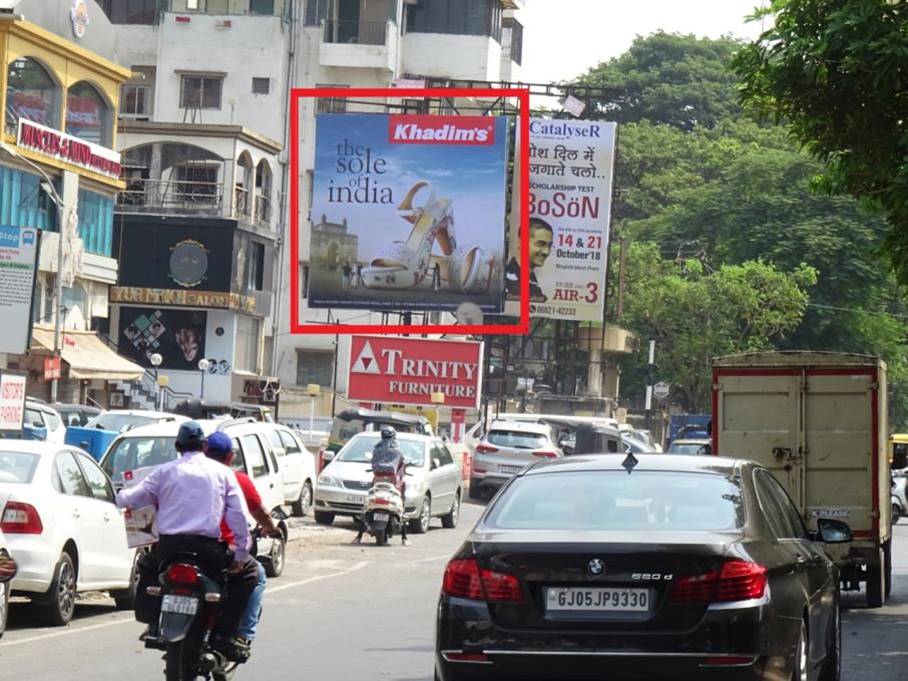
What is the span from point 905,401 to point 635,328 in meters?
11.4

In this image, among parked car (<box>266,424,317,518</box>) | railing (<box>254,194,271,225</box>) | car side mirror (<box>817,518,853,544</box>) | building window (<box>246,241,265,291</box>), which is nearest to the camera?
car side mirror (<box>817,518,853,544</box>)

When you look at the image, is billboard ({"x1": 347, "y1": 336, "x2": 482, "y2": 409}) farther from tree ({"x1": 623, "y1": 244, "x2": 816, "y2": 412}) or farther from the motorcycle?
tree ({"x1": 623, "y1": 244, "x2": 816, "y2": 412})

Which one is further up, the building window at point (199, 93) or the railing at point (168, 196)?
the building window at point (199, 93)

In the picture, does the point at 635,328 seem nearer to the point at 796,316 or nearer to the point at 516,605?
the point at 796,316

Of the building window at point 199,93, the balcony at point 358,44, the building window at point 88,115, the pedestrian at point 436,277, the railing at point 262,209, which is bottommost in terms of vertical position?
the pedestrian at point 436,277

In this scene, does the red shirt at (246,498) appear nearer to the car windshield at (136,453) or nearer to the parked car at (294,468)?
the car windshield at (136,453)

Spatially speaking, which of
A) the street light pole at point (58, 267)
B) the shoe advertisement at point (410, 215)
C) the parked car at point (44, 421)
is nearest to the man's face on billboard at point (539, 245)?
the shoe advertisement at point (410, 215)

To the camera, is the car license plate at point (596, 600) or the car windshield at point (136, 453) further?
the car windshield at point (136, 453)

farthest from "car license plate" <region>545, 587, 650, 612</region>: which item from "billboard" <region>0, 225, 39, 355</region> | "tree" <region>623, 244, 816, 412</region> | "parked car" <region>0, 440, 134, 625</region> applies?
"tree" <region>623, 244, 816, 412</region>

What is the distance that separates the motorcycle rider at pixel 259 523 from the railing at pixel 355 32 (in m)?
58.0

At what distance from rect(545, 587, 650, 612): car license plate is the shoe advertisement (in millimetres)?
39836

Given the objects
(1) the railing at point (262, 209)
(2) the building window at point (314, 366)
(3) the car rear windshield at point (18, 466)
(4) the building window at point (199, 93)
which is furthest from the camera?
(2) the building window at point (314, 366)

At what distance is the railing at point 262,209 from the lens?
2493 inches

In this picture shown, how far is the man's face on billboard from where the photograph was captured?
54.6 m
